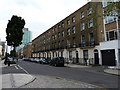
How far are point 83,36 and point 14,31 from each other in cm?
1978

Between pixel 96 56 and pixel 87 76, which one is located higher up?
pixel 96 56

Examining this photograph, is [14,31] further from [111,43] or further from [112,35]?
[111,43]

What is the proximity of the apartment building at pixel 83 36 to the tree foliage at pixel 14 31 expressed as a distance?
11611 mm

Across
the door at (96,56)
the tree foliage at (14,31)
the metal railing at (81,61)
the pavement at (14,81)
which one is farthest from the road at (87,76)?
the tree foliage at (14,31)

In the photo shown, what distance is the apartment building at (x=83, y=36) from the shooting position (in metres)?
24.3

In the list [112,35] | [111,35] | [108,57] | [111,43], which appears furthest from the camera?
[108,57]

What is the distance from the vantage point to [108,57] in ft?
75.6

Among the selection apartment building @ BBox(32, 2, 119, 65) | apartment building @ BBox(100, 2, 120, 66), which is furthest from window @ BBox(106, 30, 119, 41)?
apartment building @ BBox(32, 2, 119, 65)

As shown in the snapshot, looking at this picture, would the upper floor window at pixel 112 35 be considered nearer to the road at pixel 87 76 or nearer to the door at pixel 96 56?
the door at pixel 96 56

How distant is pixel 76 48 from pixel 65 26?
10.1 m

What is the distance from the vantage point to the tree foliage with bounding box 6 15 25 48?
131 feet

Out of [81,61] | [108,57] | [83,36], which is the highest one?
[83,36]

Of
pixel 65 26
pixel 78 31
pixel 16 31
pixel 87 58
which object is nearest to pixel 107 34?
pixel 87 58

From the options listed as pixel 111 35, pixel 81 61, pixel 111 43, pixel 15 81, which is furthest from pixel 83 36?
pixel 15 81
